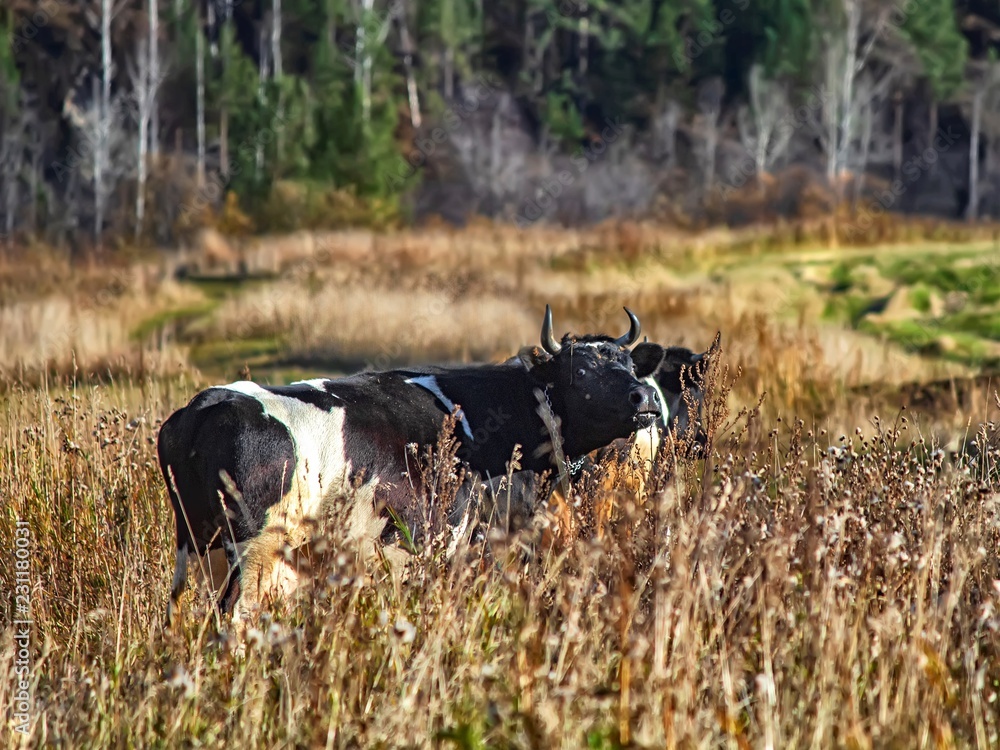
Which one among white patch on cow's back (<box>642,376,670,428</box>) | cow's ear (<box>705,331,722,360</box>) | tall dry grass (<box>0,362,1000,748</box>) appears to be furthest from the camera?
white patch on cow's back (<box>642,376,670,428</box>)

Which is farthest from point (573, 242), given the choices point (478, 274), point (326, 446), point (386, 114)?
point (326, 446)

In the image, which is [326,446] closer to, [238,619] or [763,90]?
[238,619]

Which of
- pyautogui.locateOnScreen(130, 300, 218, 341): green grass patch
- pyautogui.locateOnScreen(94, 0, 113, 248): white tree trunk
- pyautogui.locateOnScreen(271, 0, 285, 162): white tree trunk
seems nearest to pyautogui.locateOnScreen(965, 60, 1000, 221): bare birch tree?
pyautogui.locateOnScreen(271, 0, 285, 162): white tree trunk

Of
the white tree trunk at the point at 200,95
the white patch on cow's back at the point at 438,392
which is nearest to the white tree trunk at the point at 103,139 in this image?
the white tree trunk at the point at 200,95

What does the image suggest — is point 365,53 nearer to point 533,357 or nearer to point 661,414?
point 661,414

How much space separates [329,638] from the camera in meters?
4.23

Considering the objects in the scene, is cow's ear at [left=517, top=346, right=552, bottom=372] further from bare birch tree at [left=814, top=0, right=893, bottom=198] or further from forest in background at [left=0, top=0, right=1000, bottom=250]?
bare birch tree at [left=814, top=0, right=893, bottom=198]

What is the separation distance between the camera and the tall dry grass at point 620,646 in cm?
356

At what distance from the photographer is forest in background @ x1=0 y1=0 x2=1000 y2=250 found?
38031 millimetres

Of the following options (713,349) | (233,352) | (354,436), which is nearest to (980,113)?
(233,352)

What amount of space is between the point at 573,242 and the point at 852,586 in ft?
86.2

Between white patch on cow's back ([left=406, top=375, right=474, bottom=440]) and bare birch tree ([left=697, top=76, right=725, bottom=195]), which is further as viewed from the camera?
bare birch tree ([left=697, top=76, right=725, bottom=195])

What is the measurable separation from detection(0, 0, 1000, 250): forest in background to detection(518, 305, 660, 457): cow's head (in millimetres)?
29023

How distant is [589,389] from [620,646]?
2.93 meters
